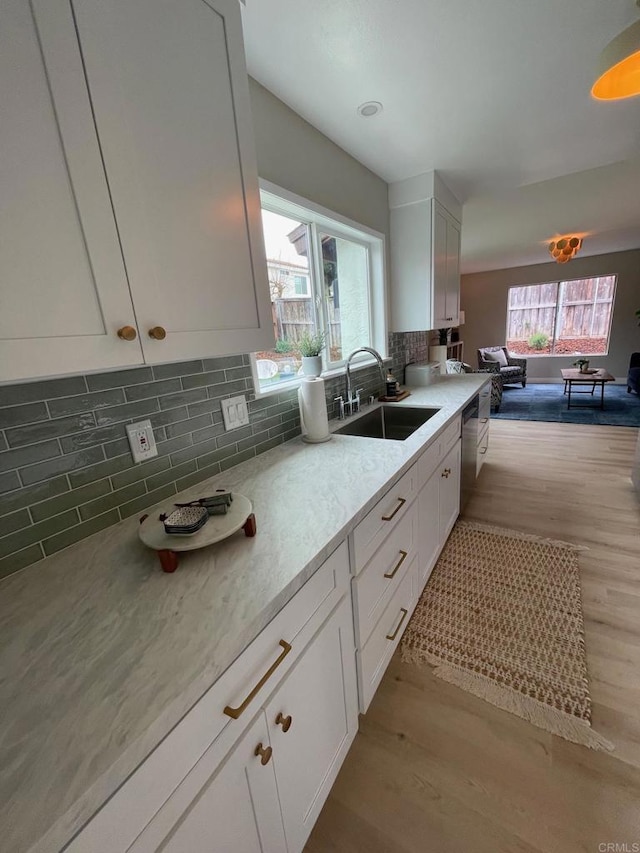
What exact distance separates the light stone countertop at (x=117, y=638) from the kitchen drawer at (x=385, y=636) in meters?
0.55

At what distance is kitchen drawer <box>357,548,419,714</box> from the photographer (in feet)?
3.93

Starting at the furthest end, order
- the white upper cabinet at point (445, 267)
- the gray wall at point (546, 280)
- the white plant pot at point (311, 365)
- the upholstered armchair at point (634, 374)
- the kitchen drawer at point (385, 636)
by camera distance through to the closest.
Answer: the gray wall at point (546, 280) < the upholstered armchair at point (634, 374) < the white upper cabinet at point (445, 267) < the white plant pot at point (311, 365) < the kitchen drawer at point (385, 636)

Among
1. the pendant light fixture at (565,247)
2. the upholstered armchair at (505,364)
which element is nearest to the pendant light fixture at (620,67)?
the pendant light fixture at (565,247)

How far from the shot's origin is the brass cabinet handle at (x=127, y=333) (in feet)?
2.33

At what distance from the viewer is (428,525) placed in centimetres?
177

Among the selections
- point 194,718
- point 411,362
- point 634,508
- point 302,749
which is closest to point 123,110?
point 194,718

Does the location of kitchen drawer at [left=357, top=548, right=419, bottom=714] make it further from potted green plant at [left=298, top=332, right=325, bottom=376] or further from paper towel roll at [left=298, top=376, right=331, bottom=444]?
potted green plant at [left=298, top=332, right=325, bottom=376]

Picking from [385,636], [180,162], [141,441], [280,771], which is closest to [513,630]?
[385,636]

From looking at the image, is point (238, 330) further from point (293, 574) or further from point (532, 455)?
point (532, 455)

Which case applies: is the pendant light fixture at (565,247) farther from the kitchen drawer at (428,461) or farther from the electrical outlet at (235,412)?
the electrical outlet at (235,412)

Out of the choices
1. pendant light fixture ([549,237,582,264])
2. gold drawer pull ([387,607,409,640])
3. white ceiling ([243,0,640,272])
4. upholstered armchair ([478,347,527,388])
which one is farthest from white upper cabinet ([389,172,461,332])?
upholstered armchair ([478,347,527,388])

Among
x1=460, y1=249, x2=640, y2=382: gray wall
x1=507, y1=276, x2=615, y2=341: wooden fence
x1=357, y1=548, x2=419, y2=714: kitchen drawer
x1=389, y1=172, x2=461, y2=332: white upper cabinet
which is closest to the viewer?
x1=357, y1=548, x2=419, y2=714: kitchen drawer

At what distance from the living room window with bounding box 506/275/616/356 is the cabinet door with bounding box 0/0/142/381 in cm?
865

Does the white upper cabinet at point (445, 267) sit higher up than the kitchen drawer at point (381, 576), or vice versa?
the white upper cabinet at point (445, 267)
